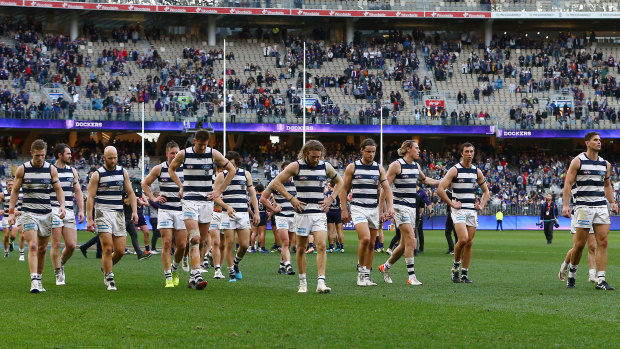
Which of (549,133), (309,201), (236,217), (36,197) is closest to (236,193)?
(236,217)

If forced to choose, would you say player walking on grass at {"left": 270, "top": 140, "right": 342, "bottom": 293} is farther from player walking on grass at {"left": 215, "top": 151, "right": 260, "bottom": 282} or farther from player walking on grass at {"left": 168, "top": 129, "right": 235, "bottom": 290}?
player walking on grass at {"left": 215, "top": 151, "right": 260, "bottom": 282}

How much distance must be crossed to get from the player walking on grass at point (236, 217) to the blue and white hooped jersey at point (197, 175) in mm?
2179

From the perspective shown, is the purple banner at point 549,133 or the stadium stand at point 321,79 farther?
the purple banner at point 549,133

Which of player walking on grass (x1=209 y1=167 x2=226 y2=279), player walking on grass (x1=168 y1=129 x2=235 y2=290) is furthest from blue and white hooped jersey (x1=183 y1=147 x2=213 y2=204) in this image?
player walking on grass (x1=209 y1=167 x2=226 y2=279)

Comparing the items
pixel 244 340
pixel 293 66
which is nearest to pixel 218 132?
pixel 293 66

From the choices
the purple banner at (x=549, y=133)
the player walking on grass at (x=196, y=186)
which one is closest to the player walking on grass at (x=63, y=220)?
the player walking on grass at (x=196, y=186)

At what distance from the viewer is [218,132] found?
63.2 metres

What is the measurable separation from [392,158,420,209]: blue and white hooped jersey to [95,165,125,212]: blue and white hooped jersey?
4.45 metres

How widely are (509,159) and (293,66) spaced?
16.2 m

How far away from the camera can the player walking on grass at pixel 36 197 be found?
14.5 meters

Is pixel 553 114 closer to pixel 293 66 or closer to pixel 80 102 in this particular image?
pixel 293 66

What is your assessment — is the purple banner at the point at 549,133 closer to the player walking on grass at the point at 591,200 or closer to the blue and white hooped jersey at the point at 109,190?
the player walking on grass at the point at 591,200

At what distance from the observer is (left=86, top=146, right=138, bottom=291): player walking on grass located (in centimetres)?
1471

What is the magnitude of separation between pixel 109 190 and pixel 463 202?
5.72 metres
